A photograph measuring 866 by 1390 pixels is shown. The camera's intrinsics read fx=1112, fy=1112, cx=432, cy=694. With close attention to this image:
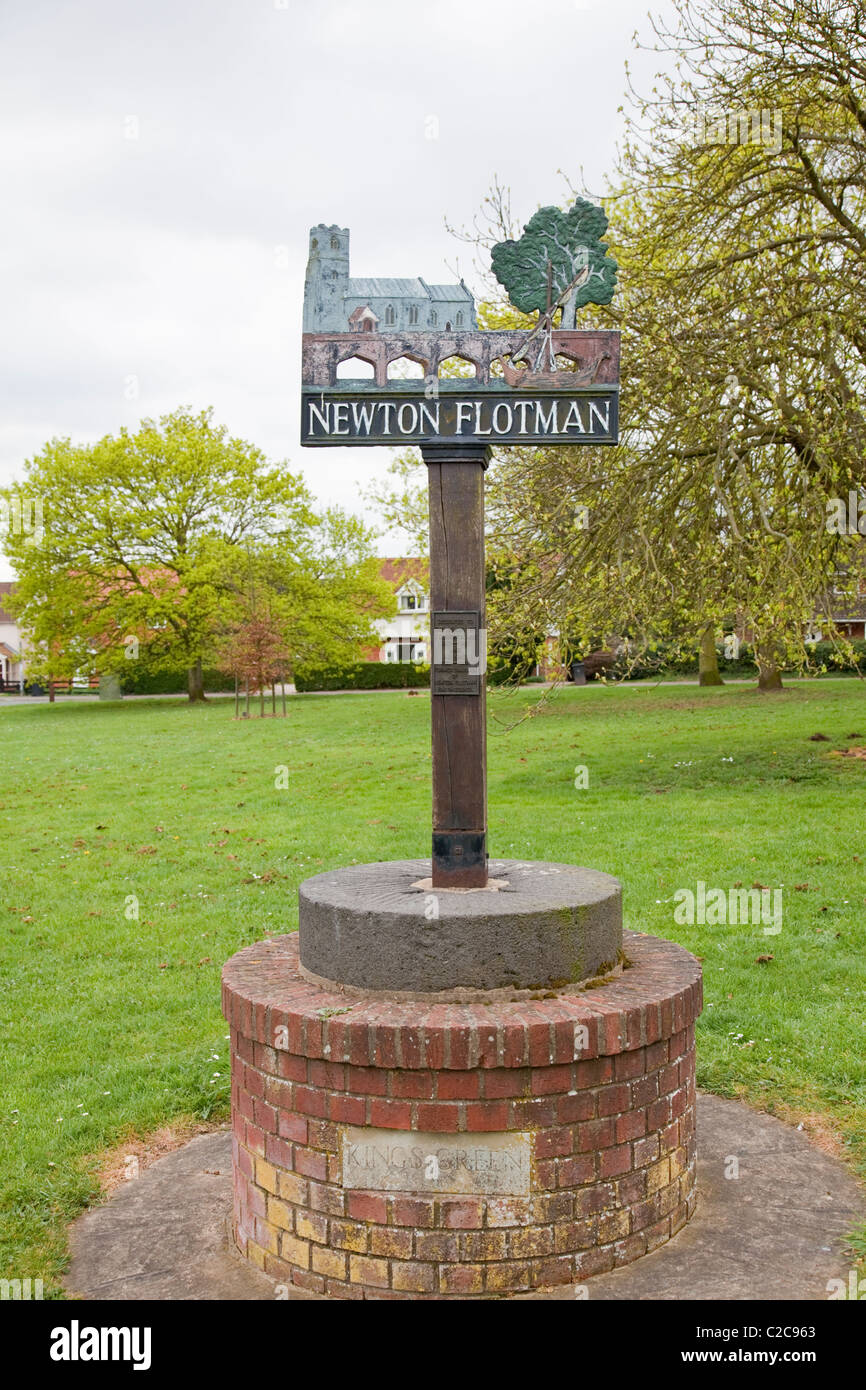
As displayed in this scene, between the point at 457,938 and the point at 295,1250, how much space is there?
46.4 inches

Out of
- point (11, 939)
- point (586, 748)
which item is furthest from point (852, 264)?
point (11, 939)

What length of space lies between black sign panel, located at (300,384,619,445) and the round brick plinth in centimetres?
211

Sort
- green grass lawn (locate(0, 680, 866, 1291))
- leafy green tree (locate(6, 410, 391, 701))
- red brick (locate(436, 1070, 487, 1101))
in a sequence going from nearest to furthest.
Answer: red brick (locate(436, 1070, 487, 1101)) → green grass lawn (locate(0, 680, 866, 1291)) → leafy green tree (locate(6, 410, 391, 701))

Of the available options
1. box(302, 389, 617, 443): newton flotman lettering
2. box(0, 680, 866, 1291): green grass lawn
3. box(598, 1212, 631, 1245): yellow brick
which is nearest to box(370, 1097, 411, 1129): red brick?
→ box(598, 1212, 631, 1245): yellow brick

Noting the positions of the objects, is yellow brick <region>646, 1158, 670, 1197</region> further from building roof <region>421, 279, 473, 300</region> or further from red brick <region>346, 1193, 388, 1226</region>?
building roof <region>421, 279, 473, 300</region>

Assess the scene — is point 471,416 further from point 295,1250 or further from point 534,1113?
point 295,1250

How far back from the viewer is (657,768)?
49.9 feet

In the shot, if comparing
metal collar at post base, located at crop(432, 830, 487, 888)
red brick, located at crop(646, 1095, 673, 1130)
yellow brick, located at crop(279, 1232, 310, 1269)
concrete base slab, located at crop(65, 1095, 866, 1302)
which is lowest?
concrete base slab, located at crop(65, 1095, 866, 1302)

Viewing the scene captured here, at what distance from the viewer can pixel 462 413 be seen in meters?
4.31

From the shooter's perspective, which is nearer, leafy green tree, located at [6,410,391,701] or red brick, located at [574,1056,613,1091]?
red brick, located at [574,1056,613,1091]

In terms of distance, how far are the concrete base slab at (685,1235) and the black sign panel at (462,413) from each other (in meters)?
2.95

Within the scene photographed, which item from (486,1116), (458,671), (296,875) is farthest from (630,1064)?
(296,875)

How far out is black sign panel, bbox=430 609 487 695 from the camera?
13.6 feet
